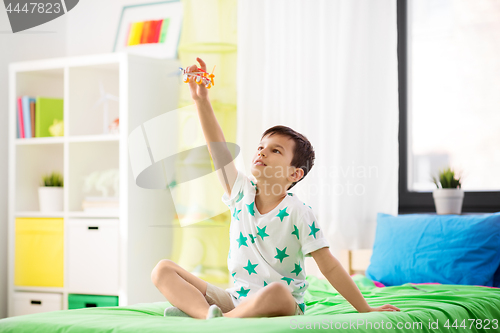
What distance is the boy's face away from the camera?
1562 millimetres

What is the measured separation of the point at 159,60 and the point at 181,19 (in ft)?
1.00

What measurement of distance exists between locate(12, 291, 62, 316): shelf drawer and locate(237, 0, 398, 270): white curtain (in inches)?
47.1

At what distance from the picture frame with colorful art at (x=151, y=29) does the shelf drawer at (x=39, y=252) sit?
1.03m

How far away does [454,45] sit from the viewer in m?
2.77

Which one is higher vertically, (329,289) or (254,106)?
(254,106)

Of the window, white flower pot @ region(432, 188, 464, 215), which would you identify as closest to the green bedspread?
white flower pot @ region(432, 188, 464, 215)

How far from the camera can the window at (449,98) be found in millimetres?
2676

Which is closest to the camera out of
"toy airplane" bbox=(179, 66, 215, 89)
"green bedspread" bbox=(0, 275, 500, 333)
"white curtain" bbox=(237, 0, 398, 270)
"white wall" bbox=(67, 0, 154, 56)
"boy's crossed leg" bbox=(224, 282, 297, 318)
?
"green bedspread" bbox=(0, 275, 500, 333)

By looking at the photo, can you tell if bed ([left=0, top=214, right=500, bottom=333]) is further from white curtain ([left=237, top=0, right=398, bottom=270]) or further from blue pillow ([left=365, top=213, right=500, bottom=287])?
white curtain ([left=237, top=0, right=398, bottom=270])

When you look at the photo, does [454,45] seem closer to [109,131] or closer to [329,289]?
[329,289]

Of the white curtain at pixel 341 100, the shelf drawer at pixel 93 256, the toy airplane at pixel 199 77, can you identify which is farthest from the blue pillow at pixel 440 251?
the shelf drawer at pixel 93 256

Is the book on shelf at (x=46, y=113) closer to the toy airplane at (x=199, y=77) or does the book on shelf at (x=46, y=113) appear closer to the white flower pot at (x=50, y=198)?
the white flower pot at (x=50, y=198)

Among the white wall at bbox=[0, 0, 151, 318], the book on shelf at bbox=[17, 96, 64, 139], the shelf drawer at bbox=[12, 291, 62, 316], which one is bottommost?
the shelf drawer at bbox=[12, 291, 62, 316]

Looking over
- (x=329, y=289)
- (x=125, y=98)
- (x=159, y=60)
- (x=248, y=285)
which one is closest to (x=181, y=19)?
(x=159, y=60)
